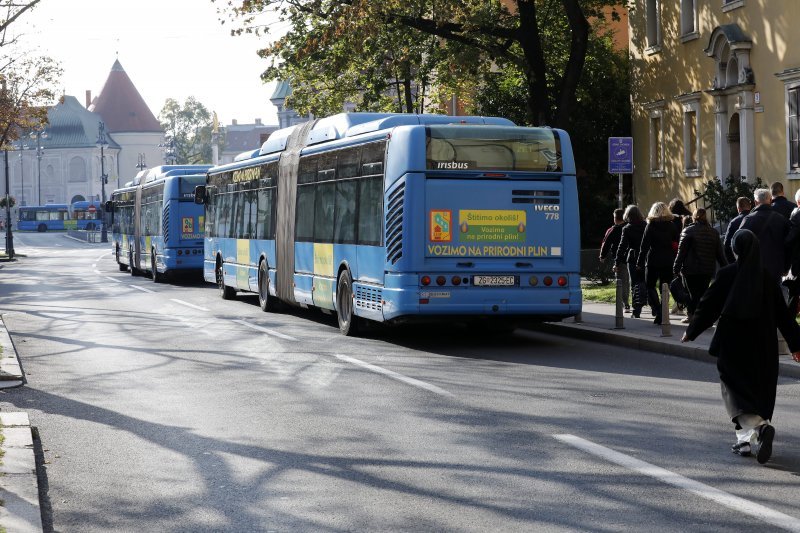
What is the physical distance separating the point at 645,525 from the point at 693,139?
96.5ft

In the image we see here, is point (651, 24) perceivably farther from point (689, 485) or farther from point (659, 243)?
point (689, 485)

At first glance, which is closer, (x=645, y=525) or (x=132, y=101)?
(x=645, y=525)

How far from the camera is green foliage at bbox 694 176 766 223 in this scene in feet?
95.2

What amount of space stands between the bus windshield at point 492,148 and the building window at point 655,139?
1985 cm

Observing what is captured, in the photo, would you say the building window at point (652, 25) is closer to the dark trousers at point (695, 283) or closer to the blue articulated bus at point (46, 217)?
the dark trousers at point (695, 283)

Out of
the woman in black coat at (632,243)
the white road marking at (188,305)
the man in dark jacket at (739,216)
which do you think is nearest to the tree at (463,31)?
the white road marking at (188,305)

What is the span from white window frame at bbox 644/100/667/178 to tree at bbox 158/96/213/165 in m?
135

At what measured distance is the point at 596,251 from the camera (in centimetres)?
3281

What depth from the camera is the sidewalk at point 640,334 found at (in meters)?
15.8

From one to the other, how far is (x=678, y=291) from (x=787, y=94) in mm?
11200

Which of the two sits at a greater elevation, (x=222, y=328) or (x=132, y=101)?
(x=132, y=101)

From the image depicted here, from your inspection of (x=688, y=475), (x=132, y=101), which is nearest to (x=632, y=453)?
(x=688, y=475)

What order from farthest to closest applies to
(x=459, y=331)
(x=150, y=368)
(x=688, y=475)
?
(x=459, y=331)
(x=150, y=368)
(x=688, y=475)

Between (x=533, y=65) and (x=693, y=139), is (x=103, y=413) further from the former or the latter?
(x=693, y=139)
